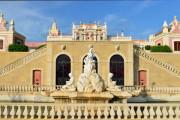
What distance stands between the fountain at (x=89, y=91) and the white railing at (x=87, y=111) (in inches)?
65.3

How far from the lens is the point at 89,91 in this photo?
578 inches

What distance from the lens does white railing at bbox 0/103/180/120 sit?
12.6 metres

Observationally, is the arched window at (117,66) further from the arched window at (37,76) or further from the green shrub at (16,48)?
the green shrub at (16,48)

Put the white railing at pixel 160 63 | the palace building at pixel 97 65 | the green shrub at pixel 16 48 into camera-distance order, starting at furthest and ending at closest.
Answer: the green shrub at pixel 16 48, the white railing at pixel 160 63, the palace building at pixel 97 65

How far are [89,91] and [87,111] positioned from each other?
2.13 metres

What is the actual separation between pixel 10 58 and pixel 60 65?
7983 millimetres

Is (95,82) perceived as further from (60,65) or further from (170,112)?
(60,65)


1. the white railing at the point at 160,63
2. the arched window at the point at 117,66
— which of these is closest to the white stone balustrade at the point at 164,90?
the white railing at the point at 160,63

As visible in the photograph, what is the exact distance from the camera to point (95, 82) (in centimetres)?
1495

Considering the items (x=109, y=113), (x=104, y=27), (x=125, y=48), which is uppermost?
(x=104, y=27)

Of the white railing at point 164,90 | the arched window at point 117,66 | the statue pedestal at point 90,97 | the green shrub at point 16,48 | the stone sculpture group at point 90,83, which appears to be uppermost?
the green shrub at point 16,48

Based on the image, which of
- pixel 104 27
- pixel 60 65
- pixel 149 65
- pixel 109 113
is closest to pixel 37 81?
pixel 60 65

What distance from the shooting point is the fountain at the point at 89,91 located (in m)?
14.5

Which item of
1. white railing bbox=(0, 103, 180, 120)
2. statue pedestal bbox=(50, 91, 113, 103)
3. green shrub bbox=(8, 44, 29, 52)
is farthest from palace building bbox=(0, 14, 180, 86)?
white railing bbox=(0, 103, 180, 120)
